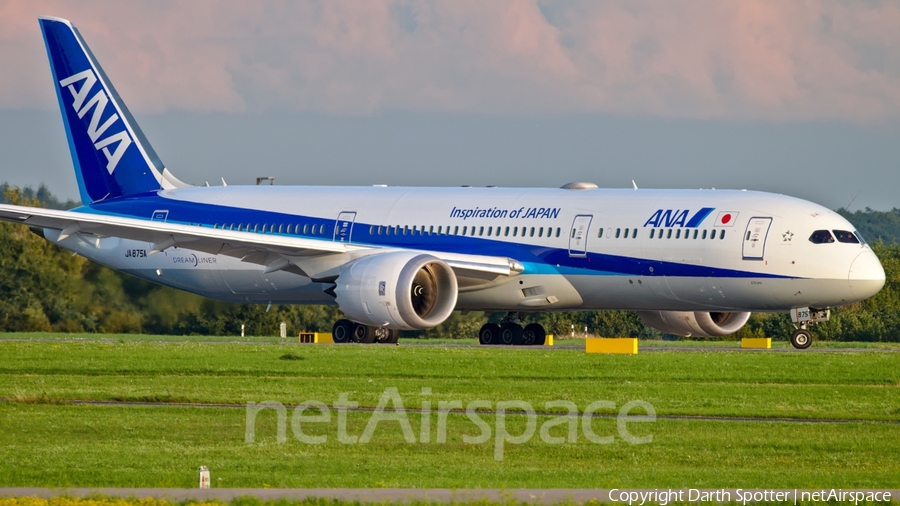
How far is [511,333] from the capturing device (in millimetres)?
40375

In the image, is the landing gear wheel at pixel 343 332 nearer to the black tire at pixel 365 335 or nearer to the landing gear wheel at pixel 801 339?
the black tire at pixel 365 335

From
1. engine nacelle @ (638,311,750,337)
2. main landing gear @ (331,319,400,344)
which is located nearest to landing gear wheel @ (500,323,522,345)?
main landing gear @ (331,319,400,344)

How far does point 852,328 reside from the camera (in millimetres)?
52188

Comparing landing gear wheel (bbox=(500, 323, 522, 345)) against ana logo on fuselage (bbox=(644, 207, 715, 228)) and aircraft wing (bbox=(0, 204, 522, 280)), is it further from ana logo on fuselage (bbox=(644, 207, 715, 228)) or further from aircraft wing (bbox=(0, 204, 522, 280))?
ana logo on fuselage (bbox=(644, 207, 715, 228))

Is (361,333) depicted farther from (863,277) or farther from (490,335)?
(863,277)

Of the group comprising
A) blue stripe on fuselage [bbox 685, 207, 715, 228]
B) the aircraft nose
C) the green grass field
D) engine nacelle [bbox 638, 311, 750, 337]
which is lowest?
the green grass field

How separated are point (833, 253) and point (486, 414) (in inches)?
610

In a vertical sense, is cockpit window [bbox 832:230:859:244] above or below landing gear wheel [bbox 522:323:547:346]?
above

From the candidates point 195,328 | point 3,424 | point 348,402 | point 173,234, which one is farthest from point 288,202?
point 3,424

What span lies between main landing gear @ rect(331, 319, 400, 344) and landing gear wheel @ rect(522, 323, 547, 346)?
3.73 metres

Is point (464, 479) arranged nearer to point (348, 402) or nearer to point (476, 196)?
Result: point (348, 402)

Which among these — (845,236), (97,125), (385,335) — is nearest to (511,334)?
(385,335)

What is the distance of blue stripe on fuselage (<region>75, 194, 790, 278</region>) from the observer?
35.4 metres

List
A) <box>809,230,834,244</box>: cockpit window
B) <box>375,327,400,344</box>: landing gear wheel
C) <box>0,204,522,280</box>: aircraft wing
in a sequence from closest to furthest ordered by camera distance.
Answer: <box>809,230,834,244</box>: cockpit window < <box>0,204,522,280</box>: aircraft wing < <box>375,327,400,344</box>: landing gear wheel
